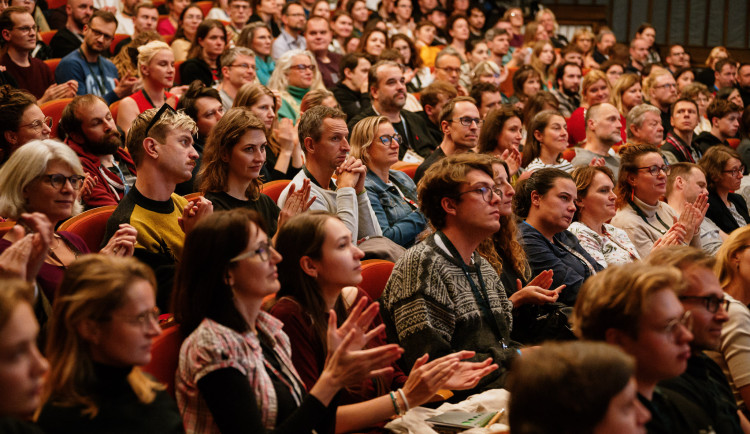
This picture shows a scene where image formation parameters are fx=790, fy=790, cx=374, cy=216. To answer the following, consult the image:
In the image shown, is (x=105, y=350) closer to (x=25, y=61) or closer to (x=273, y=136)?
(x=273, y=136)

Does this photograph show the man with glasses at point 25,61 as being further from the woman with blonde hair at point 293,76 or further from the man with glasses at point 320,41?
the man with glasses at point 320,41

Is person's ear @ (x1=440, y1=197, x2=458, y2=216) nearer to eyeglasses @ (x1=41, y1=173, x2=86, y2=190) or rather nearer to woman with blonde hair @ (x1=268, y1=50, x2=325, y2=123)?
eyeglasses @ (x1=41, y1=173, x2=86, y2=190)

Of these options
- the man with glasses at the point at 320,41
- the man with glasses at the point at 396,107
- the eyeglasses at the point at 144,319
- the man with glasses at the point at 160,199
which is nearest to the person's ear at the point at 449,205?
the man with glasses at the point at 160,199

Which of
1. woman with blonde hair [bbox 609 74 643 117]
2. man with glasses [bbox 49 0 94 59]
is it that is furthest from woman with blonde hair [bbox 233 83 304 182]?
woman with blonde hair [bbox 609 74 643 117]

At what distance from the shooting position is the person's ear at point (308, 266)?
6.33 feet

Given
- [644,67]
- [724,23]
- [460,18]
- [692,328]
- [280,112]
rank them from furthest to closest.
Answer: [724,23] < [644,67] < [460,18] < [280,112] < [692,328]

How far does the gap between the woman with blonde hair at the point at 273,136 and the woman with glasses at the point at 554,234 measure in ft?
4.03

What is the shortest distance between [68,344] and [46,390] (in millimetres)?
84

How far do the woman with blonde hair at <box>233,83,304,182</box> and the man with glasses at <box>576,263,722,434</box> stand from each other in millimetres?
2246

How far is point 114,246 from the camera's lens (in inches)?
82.2

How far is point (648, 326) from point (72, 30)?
480 cm

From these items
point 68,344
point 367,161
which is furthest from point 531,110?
point 68,344

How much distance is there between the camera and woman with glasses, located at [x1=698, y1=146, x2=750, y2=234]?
4328mm

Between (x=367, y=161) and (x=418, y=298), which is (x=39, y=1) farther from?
(x=418, y=298)
